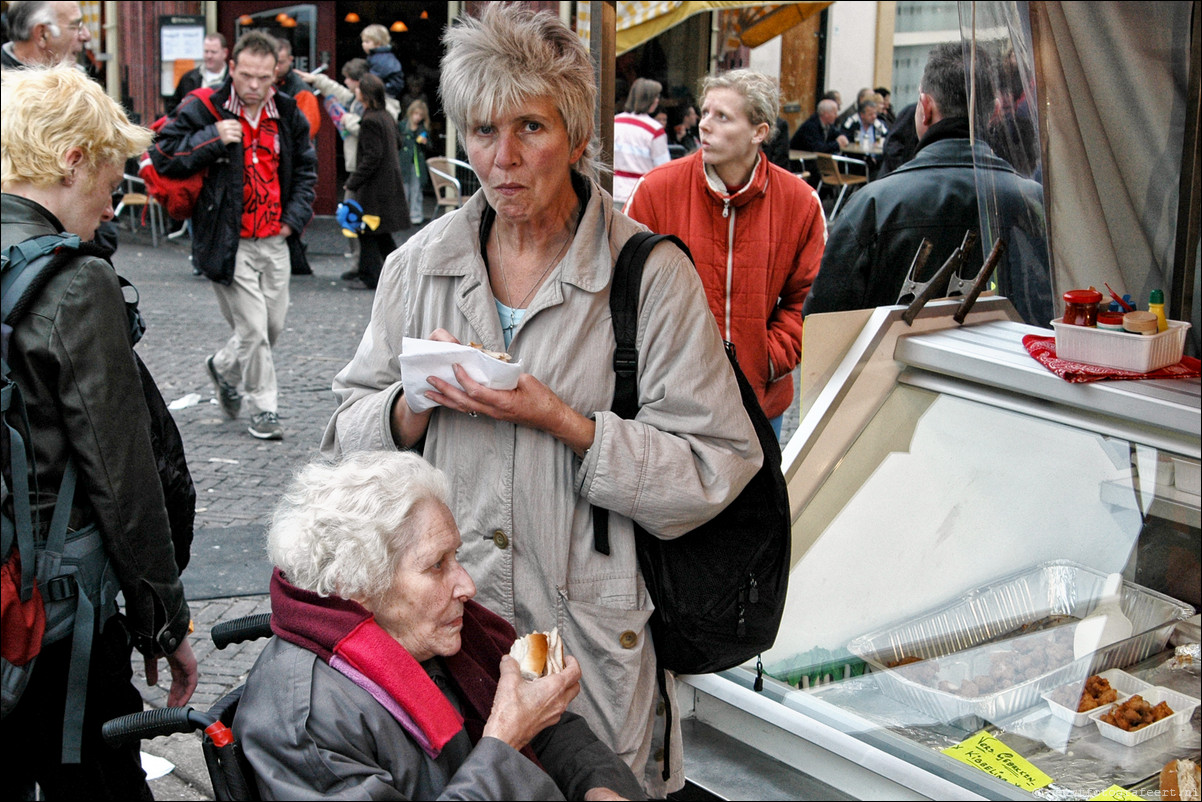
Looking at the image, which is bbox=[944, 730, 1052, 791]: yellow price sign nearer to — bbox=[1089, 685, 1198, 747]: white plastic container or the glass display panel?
the glass display panel

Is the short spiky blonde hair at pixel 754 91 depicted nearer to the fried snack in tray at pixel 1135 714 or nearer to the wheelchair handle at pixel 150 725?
the fried snack in tray at pixel 1135 714

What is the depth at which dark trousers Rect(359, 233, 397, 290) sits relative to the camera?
36.1 feet

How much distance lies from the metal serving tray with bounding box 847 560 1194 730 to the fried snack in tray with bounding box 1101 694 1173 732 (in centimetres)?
11

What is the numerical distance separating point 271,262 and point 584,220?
4.59 meters

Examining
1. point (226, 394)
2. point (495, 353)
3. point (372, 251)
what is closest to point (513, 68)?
point (495, 353)

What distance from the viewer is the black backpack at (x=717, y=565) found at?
2266mm

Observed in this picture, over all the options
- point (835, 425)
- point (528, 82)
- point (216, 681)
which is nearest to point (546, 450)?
point (528, 82)

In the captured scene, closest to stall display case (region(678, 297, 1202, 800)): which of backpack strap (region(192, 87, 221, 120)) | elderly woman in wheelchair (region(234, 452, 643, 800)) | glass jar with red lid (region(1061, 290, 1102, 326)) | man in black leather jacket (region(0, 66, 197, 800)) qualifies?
glass jar with red lid (region(1061, 290, 1102, 326))

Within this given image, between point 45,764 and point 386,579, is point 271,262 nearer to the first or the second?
point 45,764

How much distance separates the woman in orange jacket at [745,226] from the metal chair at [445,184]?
740 centimetres

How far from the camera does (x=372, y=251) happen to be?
36.2 feet

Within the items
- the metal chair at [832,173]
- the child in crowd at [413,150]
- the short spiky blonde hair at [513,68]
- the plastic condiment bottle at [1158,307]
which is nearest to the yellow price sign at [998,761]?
the plastic condiment bottle at [1158,307]

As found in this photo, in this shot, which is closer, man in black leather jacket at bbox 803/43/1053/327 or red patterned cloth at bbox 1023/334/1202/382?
red patterned cloth at bbox 1023/334/1202/382

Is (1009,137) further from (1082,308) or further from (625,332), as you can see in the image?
(625,332)
